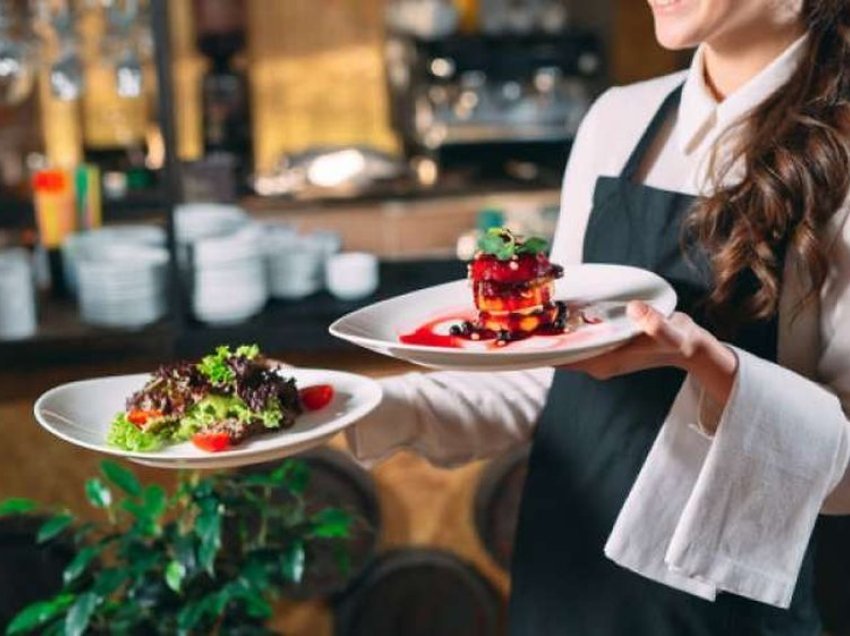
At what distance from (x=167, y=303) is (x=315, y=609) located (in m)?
0.70

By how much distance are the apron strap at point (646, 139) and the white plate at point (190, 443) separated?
451mm

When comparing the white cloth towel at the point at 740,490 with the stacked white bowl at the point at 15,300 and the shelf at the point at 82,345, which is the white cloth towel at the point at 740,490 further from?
the stacked white bowl at the point at 15,300

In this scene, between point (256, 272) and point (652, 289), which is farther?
point (256, 272)

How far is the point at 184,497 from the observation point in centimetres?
214

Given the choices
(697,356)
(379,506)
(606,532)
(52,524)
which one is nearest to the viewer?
(697,356)

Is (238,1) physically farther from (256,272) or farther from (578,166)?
(578,166)

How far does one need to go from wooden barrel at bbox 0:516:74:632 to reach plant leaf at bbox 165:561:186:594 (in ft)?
1.46

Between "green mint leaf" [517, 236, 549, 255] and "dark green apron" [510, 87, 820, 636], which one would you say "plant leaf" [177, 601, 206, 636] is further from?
"green mint leaf" [517, 236, 549, 255]

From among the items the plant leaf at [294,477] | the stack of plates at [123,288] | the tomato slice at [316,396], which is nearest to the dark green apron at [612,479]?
the tomato slice at [316,396]

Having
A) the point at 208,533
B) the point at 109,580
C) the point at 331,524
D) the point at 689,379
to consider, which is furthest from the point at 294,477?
the point at 689,379

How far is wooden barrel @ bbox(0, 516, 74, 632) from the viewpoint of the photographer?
243 cm

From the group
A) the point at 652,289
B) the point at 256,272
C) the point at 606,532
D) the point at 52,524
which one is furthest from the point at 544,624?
the point at 256,272

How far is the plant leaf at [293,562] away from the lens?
211 centimetres

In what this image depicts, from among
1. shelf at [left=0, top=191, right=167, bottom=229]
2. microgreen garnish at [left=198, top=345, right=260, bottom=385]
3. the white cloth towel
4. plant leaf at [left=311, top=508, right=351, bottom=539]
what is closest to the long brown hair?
the white cloth towel
